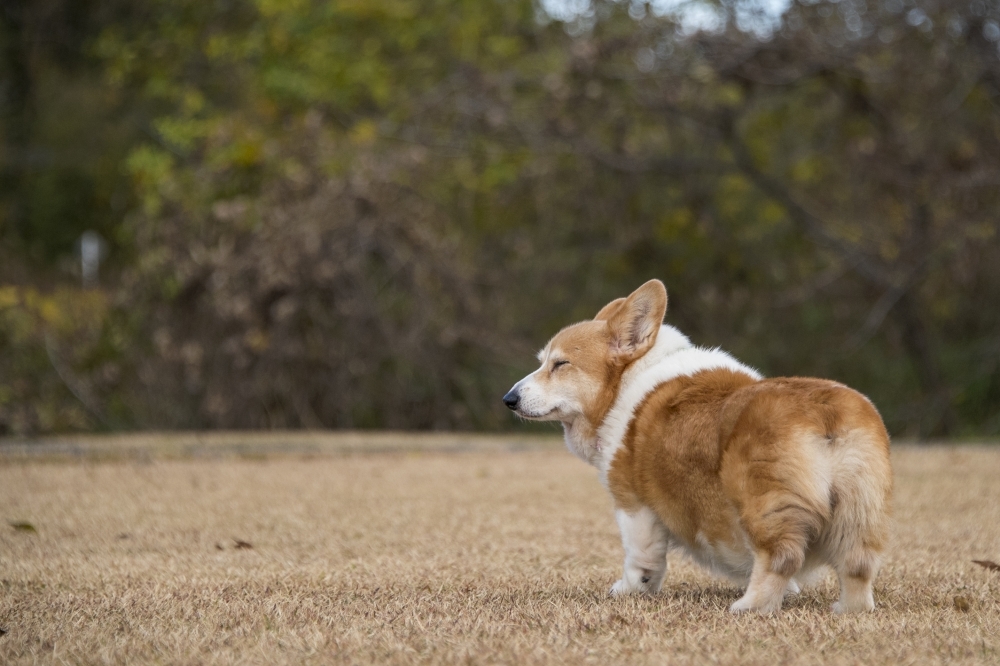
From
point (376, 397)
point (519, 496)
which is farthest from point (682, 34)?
point (519, 496)

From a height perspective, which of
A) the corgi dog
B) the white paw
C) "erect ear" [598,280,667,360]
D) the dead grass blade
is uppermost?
"erect ear" [598,280,667,360]

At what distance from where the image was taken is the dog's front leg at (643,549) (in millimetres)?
3016

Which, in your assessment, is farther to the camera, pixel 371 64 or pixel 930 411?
pixel 371 64

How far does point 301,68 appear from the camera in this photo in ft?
44.6

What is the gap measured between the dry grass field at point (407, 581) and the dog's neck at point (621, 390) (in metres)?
0.40

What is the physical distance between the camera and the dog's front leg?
9.89ft

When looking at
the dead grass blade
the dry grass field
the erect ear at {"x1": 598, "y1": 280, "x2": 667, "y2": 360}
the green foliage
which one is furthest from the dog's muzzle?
the green foliage

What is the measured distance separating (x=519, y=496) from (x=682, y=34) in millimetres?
5764

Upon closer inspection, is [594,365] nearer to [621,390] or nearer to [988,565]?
[621,390]

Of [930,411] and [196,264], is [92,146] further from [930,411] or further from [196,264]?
[930,411]

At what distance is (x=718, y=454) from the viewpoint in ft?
8.99

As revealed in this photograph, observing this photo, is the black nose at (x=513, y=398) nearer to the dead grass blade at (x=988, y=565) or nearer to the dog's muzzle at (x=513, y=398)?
the dog's muzzle at (x=513, y=398)

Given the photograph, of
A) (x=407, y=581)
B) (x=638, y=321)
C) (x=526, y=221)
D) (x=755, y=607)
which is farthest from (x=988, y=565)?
(x=526, y=221)

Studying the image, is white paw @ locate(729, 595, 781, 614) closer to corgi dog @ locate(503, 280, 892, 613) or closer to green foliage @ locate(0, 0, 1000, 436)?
corgi dog @ locate(503, 280, 892, 613)
